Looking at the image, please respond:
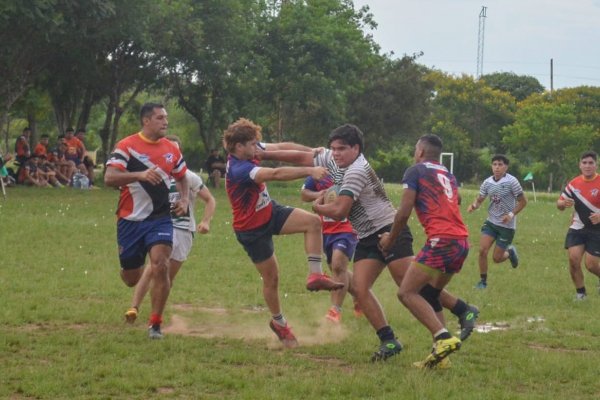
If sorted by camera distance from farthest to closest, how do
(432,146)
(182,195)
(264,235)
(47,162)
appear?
(47,162), (182,195), (264,235), (432,146)

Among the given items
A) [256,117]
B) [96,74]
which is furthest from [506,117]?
[96,74]

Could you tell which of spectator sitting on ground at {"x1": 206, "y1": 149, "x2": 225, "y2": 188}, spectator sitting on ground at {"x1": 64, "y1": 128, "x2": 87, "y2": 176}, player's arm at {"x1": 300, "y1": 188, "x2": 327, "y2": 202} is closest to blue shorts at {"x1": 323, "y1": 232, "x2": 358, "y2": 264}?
player's arm at {"x1": 300, "y1": 188, "x2": 327, "y2": 202}

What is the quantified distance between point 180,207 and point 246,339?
1505 millimetres

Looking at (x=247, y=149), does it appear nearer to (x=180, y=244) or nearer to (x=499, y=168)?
(x=180, y=244)

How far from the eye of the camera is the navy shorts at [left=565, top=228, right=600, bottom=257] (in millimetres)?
13828

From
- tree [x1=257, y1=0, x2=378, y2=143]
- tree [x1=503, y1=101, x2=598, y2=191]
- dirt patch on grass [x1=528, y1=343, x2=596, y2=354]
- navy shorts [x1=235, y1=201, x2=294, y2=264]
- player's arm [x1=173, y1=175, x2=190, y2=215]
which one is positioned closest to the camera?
navy shorts [x1=235, y1=201, x2=294, y2=264]

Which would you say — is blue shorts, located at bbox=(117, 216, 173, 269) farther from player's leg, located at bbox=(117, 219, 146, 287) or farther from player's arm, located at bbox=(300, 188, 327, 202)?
player's arm, located at bbox=(300, 188, 327, 202)

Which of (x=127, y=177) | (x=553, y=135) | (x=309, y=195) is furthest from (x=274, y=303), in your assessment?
(x=553, y=135)

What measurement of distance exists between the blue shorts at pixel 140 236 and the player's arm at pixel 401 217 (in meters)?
2.25

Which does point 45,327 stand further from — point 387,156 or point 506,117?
point 506,117

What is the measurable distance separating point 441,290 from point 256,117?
109 feet

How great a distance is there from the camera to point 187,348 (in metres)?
9.15

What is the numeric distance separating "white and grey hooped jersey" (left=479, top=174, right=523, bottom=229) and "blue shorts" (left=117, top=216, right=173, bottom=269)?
7.20 metres

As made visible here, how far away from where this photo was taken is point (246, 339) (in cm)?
989
